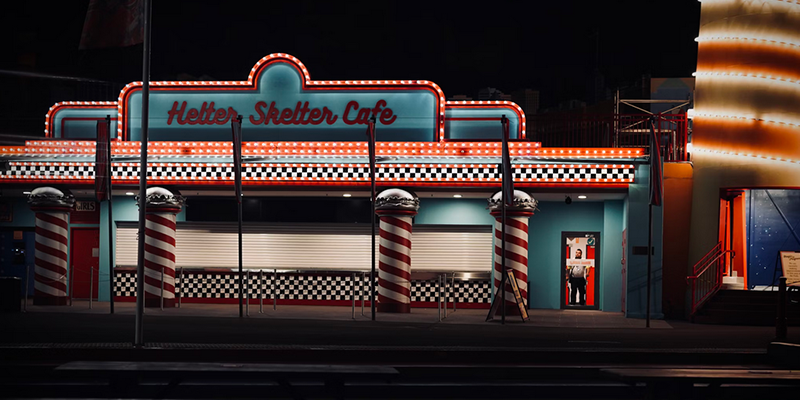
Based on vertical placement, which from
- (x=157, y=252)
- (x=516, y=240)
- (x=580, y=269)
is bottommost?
(x=580, y=269)

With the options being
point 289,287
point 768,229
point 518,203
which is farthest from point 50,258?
point 768,229

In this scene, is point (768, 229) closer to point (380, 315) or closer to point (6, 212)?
point (380, 315)

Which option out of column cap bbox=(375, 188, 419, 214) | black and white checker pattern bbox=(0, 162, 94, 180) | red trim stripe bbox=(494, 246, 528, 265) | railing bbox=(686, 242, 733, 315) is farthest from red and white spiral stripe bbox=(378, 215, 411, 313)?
black and white checker pattern bbox=(0, 162, 94, 180)

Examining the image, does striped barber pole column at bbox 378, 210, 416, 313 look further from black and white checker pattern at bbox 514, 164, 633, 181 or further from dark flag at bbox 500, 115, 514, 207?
black and white checker pattern at bbox 514, 164, 633, 181

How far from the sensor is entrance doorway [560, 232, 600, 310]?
25.3 m

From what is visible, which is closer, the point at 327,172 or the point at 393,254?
the point at 393,254

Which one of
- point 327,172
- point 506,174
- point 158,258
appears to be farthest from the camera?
point 158,258

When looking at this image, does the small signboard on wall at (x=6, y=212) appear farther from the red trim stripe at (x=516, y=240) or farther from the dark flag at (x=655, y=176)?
the dark flag at (x=655, y=176)

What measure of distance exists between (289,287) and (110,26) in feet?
42.1

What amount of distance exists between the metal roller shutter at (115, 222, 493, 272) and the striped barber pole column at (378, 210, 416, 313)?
9.01 ft

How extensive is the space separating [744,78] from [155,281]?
51.9ft

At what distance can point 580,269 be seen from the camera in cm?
2528

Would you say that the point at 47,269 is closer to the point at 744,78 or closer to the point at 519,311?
the point at 519,311

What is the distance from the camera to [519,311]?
21797 millimetres
